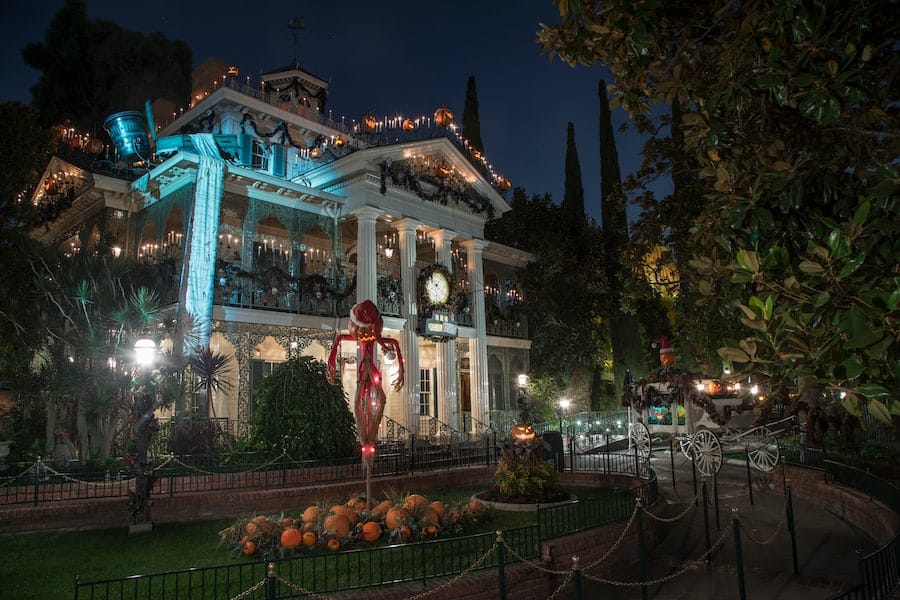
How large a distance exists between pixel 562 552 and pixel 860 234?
7151 millimetres

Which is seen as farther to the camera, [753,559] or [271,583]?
[753,559]

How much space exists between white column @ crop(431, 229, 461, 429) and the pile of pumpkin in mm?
13362

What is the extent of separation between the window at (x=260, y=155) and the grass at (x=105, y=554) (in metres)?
15.8

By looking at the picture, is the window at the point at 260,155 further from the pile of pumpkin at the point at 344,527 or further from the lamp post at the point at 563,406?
the lamp post at the point at 563,406

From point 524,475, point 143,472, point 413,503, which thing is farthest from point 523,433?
point 143,472

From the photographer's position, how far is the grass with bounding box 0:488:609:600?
8.30 m

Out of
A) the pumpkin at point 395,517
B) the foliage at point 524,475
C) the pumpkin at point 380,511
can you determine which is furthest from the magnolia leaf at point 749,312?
the foliage at point 524,475

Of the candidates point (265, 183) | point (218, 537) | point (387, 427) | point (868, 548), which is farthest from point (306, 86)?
point (868, 548)

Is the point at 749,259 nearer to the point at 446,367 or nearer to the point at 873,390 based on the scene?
the point at 873,390

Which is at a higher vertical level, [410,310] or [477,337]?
[410,310]

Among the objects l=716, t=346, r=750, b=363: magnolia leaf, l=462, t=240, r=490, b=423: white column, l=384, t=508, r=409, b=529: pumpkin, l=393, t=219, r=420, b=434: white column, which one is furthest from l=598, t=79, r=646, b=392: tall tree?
l=716, t=346, r=750, b=363: magnolia leaf

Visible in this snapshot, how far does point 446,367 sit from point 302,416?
984cm

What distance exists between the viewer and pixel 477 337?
27.0 meters

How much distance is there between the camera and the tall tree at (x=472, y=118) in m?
41.6
